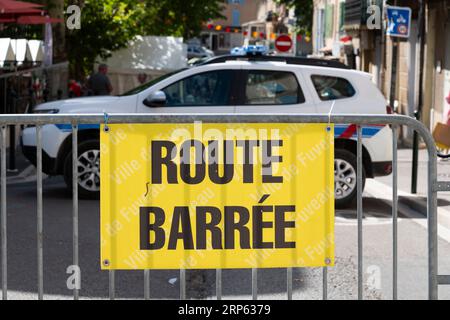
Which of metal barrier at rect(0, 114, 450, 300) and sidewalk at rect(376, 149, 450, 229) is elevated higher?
metal barrier at rect(0, 114, 450, 300)

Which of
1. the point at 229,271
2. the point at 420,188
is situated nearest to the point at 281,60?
the point at 420,188

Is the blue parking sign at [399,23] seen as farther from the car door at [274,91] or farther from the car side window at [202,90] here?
the car side window at [202,90]

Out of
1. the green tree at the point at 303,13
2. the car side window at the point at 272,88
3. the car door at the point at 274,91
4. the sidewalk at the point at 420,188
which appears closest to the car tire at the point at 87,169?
the car door at the point at 274,91

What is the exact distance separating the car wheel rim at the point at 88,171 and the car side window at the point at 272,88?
2.01 metres

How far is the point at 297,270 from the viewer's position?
8.88 meters

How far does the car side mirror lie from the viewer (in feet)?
42.6

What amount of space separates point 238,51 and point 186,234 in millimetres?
9629

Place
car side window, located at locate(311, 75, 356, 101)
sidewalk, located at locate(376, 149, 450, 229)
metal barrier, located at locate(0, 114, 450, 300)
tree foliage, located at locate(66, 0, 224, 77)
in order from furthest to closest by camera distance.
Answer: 1. tree foliage, located at locate(66, 0, 224, 77)
2. car side window, located at locate(311, 75, 356, 101)
3. sidewalk, located at locate(376, 149, 450, 229)
4. metal barrier, located at locate(0, 114, 450, 300)

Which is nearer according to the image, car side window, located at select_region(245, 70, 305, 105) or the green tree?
car side window, located at select_region(245, 70, 305, 105)

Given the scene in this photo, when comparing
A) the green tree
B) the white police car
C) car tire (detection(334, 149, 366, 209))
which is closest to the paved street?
car tire (detection(334, 149, 366, 209))

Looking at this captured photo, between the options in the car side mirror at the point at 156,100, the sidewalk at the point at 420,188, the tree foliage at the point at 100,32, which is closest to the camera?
Answer: the sidewalk at the point at 420,188

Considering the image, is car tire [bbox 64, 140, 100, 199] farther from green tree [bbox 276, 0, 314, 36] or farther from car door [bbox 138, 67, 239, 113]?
green tree [bbox 276, 0, 314, 36]

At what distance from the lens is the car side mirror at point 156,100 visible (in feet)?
42.6
